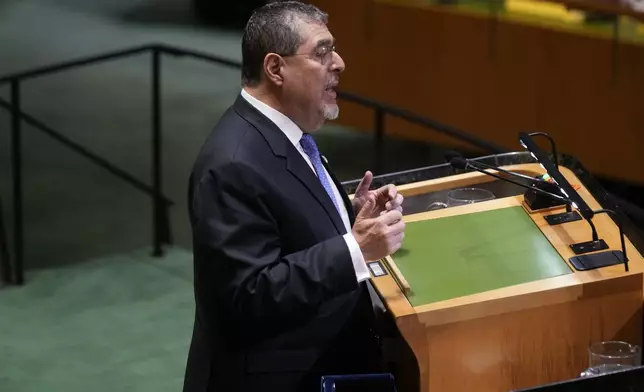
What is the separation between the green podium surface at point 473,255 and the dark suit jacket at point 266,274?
147mm

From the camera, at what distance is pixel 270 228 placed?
2215 mm

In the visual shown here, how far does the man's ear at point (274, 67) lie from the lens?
227 cm

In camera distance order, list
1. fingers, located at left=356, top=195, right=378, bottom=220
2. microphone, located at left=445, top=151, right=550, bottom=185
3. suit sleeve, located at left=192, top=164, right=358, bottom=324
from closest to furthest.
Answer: suit sleeve, located at left=192, top=164, right=358, bottom=324 → fingers, located at left=356, top=195, right=378, bottom=220 → microphone, located at left=445, top=151, right=550, bottom=185

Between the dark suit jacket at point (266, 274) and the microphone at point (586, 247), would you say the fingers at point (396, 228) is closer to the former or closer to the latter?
the dark suit jacket at point (266, 274)

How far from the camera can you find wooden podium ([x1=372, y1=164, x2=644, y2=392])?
2.18 m

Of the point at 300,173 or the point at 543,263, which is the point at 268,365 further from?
the point at 543,263

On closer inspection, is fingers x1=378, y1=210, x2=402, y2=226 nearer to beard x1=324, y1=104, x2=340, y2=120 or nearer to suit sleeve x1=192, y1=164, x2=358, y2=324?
suit sleeve x1=192, y1=164, x2=358, y2=324

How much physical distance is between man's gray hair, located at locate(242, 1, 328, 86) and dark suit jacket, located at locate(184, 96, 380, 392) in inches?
3.7

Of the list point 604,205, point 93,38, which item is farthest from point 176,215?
point 93,38

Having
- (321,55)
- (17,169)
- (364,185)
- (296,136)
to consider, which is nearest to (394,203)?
(364,185)

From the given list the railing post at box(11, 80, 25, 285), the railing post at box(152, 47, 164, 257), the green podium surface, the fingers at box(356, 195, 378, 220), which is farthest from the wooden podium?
the railing post at box(152, 47, 164, 257)

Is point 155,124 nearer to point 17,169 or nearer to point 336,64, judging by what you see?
point 17,169

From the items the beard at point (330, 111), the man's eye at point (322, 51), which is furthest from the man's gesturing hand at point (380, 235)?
the man's eye at point (322, 51)

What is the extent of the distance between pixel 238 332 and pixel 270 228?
0.23m
